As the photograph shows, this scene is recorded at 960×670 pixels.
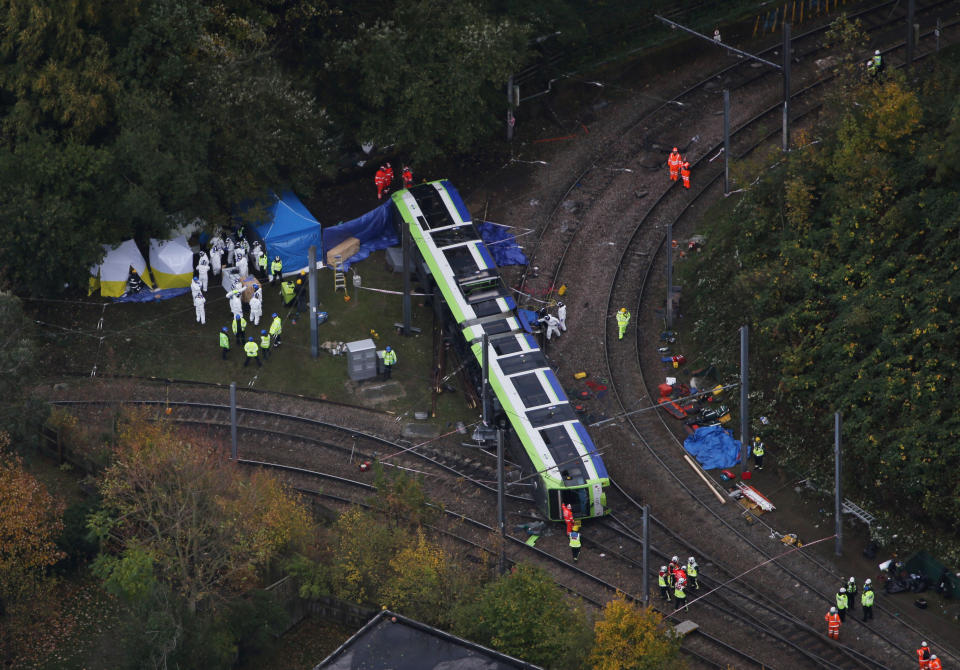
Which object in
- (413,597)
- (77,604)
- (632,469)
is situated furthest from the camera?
(632,469)

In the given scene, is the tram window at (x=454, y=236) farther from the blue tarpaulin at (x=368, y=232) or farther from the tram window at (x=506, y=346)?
the tram window at (x=506, y=346)

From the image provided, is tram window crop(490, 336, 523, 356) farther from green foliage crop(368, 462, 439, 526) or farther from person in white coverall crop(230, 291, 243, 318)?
person in white coverall crop(230, 291, 243, 318)

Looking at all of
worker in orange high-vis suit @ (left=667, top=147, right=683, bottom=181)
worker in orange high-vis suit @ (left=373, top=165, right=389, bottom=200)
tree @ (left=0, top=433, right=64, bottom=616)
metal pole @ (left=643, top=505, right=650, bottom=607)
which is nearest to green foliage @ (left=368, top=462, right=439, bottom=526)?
metal pole @ (left=643, top=505, right=650, bottom=607)

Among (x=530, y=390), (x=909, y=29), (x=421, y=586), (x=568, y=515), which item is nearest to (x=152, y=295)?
(x=530, y=390)

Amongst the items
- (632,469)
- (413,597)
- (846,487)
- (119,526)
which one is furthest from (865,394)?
(119,526)

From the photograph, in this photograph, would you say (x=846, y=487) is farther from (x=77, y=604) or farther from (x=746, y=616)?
(x=77, y=604)

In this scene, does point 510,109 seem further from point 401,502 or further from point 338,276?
point 401,502
